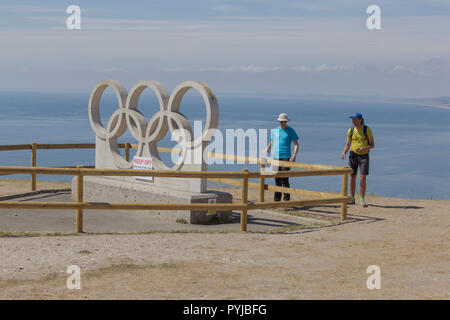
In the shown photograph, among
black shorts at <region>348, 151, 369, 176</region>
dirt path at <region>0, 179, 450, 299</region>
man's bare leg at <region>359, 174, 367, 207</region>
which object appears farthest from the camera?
black shorts at <region>348, 151, 369, 176</region>

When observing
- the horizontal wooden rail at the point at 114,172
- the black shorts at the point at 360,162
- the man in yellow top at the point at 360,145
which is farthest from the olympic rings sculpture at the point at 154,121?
the black shorts at the point at 360,162

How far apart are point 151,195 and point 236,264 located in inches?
173

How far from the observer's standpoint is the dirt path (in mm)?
6949

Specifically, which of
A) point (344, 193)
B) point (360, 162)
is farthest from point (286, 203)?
point (360, 162)

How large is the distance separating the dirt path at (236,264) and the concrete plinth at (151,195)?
1445 mm

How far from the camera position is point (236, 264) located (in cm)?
827

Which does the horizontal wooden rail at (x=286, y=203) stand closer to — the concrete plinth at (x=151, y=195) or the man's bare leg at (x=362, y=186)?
the concrete plinth at (x=151, y=195)

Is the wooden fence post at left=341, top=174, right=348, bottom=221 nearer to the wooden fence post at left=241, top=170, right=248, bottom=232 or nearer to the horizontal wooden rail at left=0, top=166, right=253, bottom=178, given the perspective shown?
the horizontal wooden rail at left=0, top=166, right=253, bottom=178

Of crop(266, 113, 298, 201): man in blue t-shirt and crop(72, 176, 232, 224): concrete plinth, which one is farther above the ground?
crop(266, 113, 298, 201): man in blue t-shirt

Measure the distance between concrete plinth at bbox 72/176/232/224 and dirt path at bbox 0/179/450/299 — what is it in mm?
1445

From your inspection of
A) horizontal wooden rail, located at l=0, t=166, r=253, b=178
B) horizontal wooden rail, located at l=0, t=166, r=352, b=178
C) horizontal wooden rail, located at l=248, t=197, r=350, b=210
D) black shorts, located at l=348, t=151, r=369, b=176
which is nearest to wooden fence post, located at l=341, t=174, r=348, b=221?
horizontal wooden rail, located at l=248, t=197, r=350, b=210
